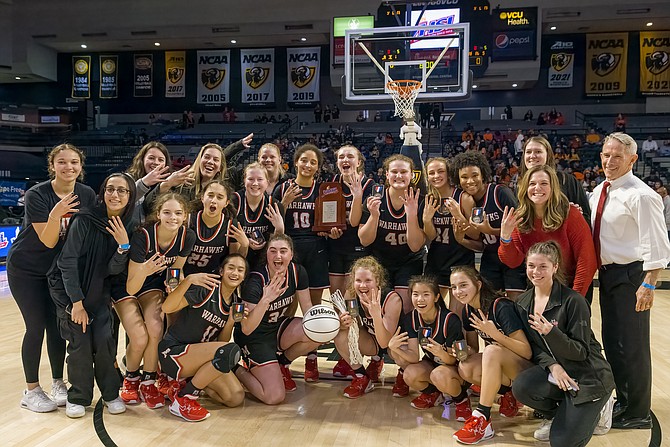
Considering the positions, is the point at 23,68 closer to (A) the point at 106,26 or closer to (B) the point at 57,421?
(A) the point at 106,26

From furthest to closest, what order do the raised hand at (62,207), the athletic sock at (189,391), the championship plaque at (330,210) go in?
the championship plaque at (330,210), the athletic sock at (189,391), the raised hand at (62,207)

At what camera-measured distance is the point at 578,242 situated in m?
3.01

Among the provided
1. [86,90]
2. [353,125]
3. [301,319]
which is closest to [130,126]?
[86,90]

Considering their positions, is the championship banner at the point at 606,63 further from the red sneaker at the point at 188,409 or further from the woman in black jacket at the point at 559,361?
the red sneaker at the point at 188,409

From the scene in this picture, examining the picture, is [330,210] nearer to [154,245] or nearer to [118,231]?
[154,245]

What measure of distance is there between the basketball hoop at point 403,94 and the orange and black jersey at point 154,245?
5.08 meters

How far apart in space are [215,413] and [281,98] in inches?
684

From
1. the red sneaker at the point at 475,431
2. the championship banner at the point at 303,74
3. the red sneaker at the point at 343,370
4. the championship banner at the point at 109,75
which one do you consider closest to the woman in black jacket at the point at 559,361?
the red sneaker at the point at 475,431

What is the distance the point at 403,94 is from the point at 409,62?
1.63 meters

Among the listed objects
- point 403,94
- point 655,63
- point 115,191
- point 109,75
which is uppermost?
point 109,75

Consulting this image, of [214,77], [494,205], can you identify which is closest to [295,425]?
[494,205]

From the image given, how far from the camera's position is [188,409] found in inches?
126

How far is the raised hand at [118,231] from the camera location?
124 inches

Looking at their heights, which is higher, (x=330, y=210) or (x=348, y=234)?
(x=330, y=210)
